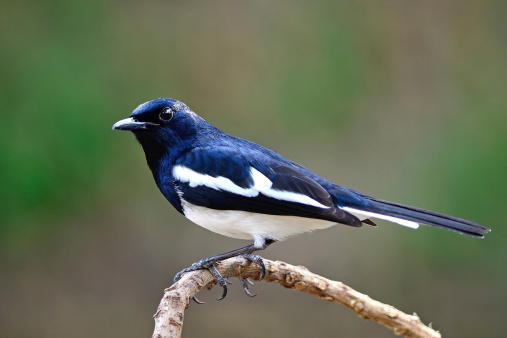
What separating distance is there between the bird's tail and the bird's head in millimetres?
618

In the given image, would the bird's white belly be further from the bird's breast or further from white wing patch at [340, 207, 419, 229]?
white wing patch at [340, 207, 419, 229]

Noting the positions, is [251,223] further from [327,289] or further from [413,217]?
[413,217]

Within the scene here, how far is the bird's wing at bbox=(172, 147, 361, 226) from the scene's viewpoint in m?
2.25

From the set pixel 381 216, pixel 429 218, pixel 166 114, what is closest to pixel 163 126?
pixel 166 114

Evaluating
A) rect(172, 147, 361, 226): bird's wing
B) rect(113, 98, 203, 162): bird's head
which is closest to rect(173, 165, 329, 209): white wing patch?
rect(172, 147, 361, 226): bird's wing

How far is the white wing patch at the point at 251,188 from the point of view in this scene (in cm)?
227

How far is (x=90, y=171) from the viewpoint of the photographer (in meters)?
4.53

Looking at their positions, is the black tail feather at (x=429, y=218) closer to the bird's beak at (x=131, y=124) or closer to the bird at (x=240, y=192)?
the bird at (x=240, y=192)

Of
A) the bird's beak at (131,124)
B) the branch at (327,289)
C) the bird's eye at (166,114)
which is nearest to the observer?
the branch at (327,289)

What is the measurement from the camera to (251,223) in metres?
2.30

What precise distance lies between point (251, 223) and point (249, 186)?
121mm

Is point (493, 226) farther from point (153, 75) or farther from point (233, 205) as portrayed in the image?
point (233, 205)

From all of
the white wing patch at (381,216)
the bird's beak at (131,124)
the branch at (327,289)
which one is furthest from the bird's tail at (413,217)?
the bird's beak at (131,124)

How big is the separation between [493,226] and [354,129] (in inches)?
44.6
